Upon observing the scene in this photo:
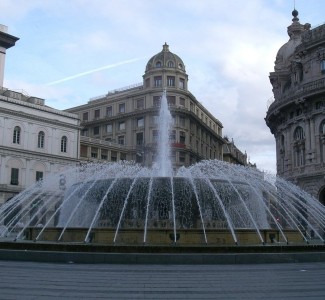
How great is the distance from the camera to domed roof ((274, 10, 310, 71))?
55.1 m

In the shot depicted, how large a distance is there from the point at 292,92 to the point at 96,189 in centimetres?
3174

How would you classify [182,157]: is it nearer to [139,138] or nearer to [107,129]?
[139,138]

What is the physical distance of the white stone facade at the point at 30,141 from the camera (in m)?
50.7

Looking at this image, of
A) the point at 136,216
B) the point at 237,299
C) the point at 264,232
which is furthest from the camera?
the point at 136,216

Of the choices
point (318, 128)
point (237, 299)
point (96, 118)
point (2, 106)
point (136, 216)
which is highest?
point (96, 118)

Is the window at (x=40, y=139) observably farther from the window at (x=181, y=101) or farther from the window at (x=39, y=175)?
the window at (x=181, y=101)

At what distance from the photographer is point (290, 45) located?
55.6 meters

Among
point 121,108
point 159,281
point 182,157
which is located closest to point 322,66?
point 182,157

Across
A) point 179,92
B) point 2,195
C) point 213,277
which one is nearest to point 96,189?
point 213,277

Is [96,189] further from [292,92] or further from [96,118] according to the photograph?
[96,118]

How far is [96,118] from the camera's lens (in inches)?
3206

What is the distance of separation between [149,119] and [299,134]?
106 feet

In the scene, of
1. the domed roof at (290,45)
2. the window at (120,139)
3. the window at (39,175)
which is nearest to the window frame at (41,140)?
the window at (39,175)

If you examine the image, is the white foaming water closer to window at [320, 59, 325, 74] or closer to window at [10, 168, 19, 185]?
window at [320, 59, 325, 74]
